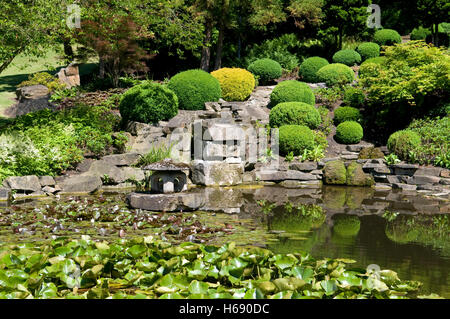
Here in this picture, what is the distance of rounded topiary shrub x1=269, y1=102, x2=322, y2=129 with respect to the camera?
14609 millimetres

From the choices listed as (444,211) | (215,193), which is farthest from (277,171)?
(444,211)

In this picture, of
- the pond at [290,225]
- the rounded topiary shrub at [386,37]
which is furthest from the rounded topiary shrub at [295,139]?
the rounded topiary shrub at [386,37]

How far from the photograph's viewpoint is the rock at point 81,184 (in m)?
10.1

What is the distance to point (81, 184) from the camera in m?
10.2

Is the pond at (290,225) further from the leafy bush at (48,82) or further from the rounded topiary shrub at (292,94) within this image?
the leafy bush at (48,82)

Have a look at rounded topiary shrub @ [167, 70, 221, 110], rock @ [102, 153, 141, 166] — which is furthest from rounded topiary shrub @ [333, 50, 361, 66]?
rock @ [102, 153, 141, 166]

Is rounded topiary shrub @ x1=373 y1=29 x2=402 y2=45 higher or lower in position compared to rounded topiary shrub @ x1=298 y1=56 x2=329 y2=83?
higher

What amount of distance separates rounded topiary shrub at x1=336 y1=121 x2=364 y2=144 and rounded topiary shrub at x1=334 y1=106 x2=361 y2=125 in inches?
26.4

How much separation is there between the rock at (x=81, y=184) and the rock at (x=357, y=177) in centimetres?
621

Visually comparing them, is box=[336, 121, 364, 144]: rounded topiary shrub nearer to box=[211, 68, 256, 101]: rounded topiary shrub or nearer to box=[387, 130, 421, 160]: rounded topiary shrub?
box=[387, 130, 421, 160]: rounded topiary shrub

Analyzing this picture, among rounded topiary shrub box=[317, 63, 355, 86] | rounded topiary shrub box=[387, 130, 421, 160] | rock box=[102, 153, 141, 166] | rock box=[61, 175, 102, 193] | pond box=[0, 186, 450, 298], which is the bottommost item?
pond box=[0, 186, 450, 298]

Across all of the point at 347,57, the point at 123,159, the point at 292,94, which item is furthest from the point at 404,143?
the point at 347,57

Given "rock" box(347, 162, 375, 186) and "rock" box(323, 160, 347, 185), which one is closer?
"rock" box(347, 162, 375, 186)

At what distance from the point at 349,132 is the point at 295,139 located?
2.18 meters
